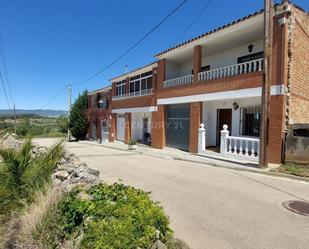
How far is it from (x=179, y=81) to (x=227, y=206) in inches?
458

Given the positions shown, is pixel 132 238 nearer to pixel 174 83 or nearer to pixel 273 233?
pixel 273 233

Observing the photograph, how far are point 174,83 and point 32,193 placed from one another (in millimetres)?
13098

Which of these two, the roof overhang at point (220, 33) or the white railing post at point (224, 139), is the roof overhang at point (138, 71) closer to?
the roof overhang at point (220, 33)

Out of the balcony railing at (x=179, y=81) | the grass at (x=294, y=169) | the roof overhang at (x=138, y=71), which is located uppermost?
the roof overhang at (x=138, y=71)

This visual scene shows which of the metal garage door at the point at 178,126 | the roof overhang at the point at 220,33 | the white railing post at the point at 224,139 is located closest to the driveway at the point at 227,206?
the white railing post at the point at 224,139

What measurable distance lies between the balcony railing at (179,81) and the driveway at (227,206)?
7330mm

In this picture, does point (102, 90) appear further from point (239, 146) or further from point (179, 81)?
point (239, 146)

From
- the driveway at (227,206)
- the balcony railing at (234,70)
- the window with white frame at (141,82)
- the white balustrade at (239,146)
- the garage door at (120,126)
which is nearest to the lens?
the driveway at (227,206)

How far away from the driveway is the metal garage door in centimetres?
637

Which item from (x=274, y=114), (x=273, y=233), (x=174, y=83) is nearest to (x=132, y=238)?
(x=273, y=233)

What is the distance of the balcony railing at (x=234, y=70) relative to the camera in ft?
37.2

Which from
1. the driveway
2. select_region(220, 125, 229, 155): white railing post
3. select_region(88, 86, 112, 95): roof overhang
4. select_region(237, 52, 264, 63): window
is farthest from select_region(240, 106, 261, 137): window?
select_region(88, 86, 112, 95): roof overhang

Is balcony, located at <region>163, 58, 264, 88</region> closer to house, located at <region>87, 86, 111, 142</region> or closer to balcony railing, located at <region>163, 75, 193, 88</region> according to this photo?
balcony railing, located at <region>163, 75, 193, 88</region>

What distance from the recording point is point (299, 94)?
11.1 metres
